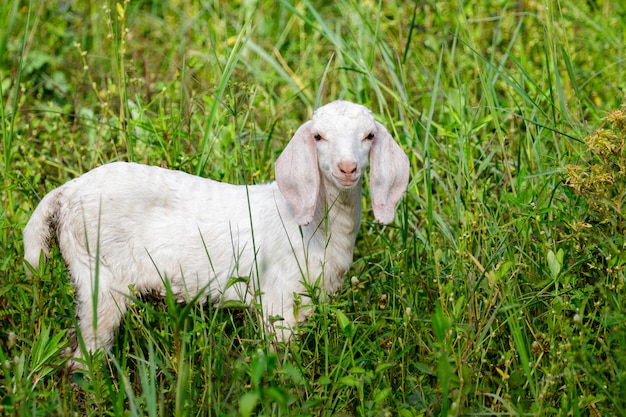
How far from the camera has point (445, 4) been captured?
5.88 metres

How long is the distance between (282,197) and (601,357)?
1.32 meters

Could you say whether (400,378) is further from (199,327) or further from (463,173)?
(463,173)

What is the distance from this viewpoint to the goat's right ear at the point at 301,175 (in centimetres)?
320

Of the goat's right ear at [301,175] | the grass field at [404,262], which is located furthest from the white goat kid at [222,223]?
the grass field at [404,262]

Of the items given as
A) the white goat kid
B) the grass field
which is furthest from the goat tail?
the grass field

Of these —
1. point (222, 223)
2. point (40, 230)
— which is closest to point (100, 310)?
point (40, 230)

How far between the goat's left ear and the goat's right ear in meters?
0.23

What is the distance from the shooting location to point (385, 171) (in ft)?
10.8

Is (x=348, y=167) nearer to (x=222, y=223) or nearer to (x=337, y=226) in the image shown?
(x=337, y=226)

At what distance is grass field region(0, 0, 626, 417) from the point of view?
2645 mm

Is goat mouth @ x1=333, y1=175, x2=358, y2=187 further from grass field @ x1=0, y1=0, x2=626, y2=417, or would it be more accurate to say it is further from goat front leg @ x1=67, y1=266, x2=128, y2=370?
goat front leg @ x1=67, y1=266, x2=128, y2=370

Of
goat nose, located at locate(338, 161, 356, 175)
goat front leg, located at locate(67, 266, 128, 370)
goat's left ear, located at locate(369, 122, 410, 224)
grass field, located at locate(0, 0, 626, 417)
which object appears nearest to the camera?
grass field, located at locate(0, 0, 626, 417)

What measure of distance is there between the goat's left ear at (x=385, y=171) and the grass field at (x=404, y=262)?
17 cm

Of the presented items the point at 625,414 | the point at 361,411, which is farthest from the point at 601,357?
the point at 361,411
